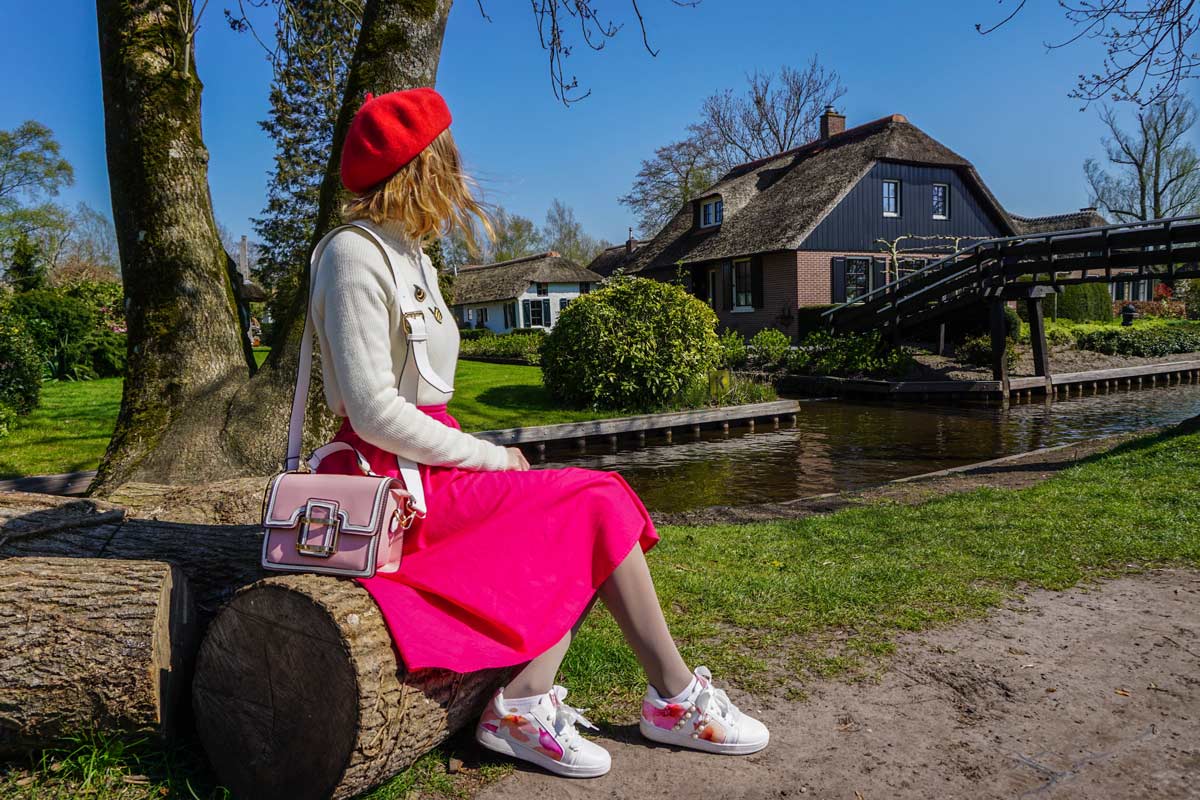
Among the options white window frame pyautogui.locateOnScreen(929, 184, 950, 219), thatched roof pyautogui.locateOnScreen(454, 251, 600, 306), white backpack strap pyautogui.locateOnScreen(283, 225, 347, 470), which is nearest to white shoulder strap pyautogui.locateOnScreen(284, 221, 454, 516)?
white backpack strap pyautogui.locateOnScreen(283, 225, 347, 470)

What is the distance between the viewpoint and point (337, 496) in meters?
2.09

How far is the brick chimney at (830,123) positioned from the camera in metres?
32.0

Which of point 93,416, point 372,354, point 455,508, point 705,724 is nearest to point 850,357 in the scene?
point 93,416

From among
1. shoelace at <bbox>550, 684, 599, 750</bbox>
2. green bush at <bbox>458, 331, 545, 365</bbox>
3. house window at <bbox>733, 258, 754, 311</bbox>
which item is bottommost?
shoelace at <bbox>550, 684, 599, 750</bbox>

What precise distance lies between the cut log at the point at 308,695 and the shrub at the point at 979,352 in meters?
19.7

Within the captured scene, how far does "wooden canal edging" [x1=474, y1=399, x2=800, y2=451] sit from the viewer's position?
460 inches

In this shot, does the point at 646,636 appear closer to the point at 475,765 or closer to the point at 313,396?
the point at 475,765

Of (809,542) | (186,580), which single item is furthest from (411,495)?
(809,542)

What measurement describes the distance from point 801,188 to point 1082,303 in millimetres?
10887

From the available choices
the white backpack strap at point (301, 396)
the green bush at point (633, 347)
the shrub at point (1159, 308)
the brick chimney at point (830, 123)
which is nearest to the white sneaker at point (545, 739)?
the white backpack strap at point (301, 396)

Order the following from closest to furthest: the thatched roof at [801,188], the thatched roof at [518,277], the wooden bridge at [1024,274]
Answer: the wooden bridge at [1024,274] → the thatched roof at [801,188] → the thatched roof at [518,277]

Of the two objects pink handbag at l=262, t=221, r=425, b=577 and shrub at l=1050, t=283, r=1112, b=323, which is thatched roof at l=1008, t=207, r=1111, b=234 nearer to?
shrub at l=1050, t=283, r=1112, b=323

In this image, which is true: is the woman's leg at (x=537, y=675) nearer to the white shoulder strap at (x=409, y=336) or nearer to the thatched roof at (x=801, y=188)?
the white shoulder strap at (x=409, y=336)

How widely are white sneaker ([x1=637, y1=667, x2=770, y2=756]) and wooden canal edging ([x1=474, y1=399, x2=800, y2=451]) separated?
844 cm
